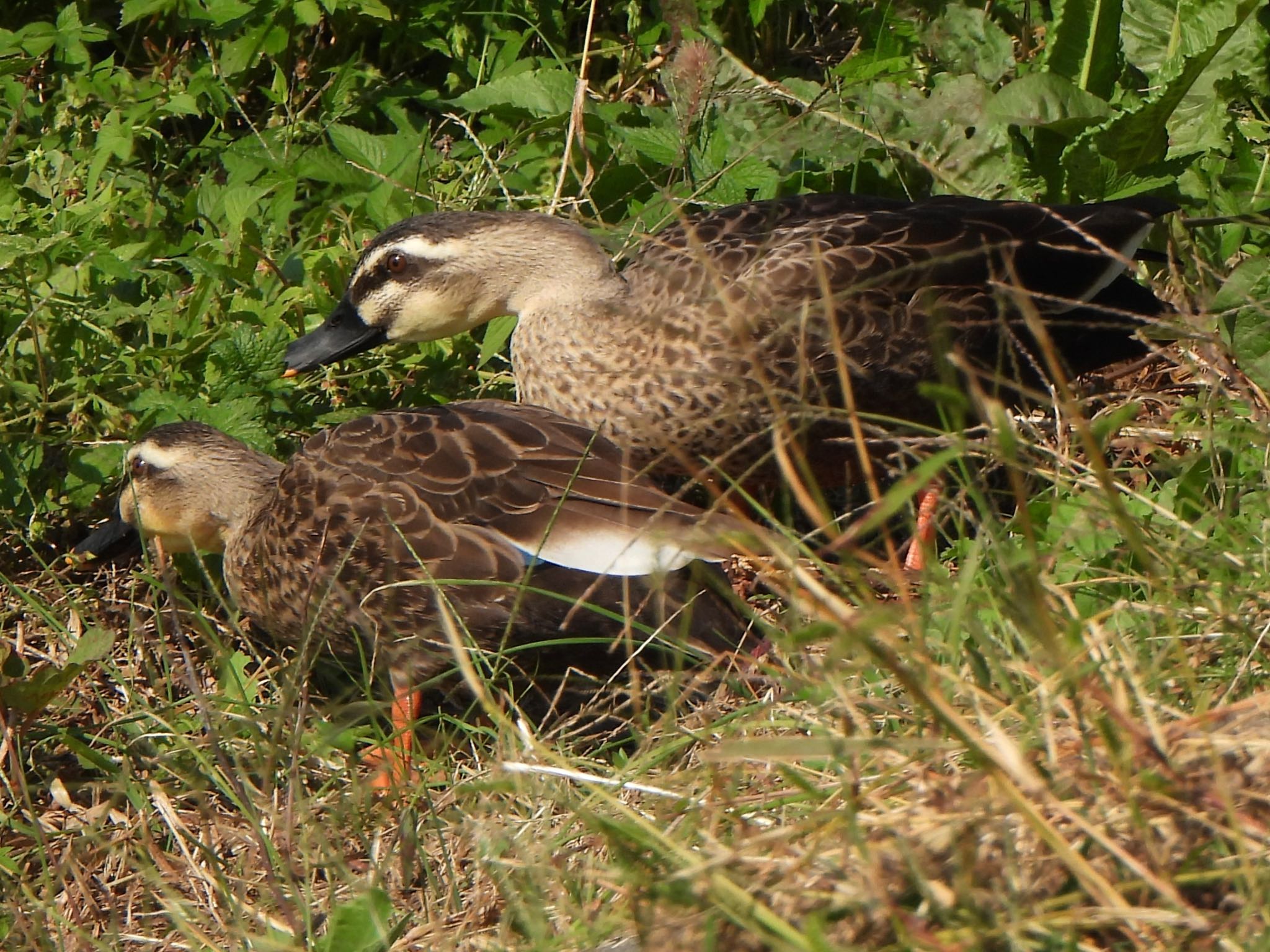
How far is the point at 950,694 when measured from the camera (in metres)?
2.07

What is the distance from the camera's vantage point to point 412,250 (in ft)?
13.3

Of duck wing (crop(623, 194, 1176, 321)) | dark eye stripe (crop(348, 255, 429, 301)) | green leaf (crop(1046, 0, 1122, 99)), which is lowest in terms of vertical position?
dark eye stripe (crop(348, 255, 429, 301))

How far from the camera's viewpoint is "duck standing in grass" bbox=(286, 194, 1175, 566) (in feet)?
12.0

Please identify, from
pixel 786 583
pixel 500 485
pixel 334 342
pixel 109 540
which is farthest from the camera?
pixel 334 342

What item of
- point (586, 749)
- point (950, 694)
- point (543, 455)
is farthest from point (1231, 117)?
point (950, 694)

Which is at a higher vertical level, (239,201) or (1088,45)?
(1088,45)

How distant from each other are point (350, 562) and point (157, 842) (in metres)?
0.66

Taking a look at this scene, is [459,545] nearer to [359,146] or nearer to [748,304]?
[748,304]

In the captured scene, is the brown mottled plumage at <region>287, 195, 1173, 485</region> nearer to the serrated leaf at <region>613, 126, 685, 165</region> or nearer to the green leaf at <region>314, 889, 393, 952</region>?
the serrated leaf at <region>613, 126, 685, 165</region>

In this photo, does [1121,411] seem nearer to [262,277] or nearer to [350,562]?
[350,562]

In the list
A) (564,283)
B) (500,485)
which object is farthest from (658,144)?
(500,485)

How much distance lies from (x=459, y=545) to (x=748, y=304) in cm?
93

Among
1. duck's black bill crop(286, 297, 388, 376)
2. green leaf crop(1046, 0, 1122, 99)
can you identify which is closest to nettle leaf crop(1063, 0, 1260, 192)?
green leaf crop(1046, 0, 1122, 99)

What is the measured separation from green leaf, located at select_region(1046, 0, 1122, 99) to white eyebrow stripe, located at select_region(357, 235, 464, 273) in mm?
1711
